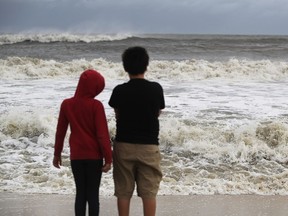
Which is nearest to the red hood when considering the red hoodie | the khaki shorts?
the red hoodie

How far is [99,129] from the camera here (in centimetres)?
302

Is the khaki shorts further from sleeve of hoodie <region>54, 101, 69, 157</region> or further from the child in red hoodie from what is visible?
sleeve of hoodie <region>54, 101, 69, 157</region>

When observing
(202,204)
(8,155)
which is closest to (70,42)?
(8,155)

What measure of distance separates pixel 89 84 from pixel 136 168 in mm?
645

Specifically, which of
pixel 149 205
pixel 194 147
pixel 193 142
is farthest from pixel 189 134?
pixel 149 205

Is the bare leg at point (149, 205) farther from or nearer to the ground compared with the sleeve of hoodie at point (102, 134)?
nearer to the ground

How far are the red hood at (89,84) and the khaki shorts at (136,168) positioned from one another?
15.1 inches

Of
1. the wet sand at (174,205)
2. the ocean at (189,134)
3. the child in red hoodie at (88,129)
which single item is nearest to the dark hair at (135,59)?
the child in red hoodie at (88,129)

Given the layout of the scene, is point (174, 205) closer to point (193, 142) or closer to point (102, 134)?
point (102, 134)

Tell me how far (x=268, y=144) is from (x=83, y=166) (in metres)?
4.58

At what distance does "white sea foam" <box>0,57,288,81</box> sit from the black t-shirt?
14.6 metres

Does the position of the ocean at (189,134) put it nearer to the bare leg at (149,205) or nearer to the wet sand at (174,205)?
the wet sand at (174,205)

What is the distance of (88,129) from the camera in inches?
121

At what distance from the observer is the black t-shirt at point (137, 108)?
301 centimetres
